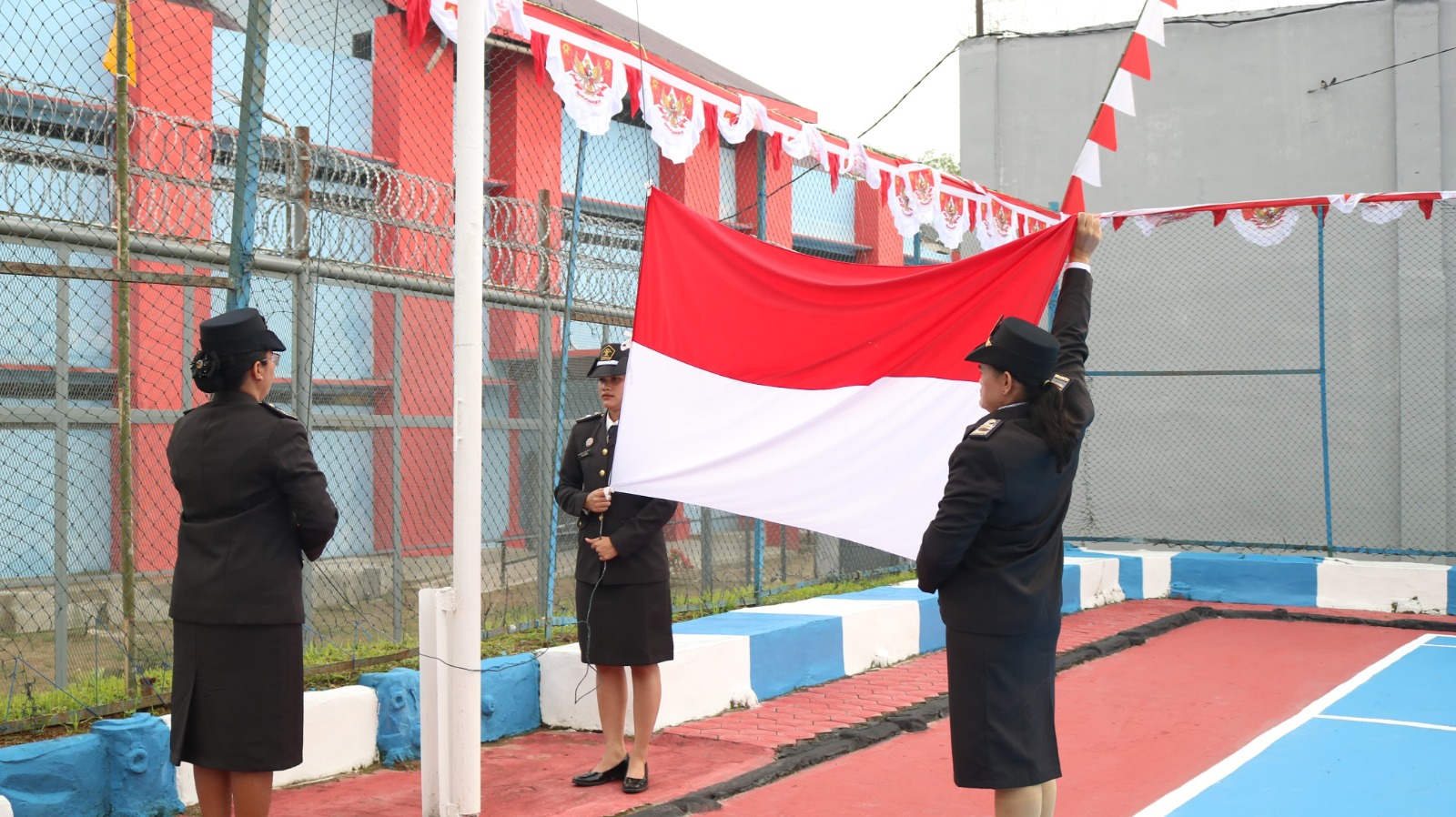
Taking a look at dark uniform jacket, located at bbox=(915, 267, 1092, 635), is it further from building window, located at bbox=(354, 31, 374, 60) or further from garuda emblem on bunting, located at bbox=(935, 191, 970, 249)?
building window, located at bbox=(354, 31, 374, 60)

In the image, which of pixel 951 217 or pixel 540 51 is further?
pixel 951 217

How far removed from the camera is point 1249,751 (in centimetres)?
679

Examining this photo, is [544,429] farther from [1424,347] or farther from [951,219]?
[1424,347]

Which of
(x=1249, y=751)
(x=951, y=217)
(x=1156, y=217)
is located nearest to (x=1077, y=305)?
(x=1249, y=751)

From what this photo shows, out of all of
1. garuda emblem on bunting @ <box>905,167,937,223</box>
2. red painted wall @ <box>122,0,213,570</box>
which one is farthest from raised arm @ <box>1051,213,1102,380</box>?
garuda emblem on bunting @ <box>905,167,937,223</box>

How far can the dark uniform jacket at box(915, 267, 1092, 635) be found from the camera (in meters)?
4.11

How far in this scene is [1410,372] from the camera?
1422cm

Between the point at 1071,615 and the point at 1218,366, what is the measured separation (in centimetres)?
501

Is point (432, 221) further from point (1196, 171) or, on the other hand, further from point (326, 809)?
point (1196, 171)

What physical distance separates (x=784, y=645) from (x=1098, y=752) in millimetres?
2050

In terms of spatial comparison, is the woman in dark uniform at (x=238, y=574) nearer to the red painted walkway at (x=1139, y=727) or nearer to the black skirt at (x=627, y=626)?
the black skirt at (x=627, y=626)

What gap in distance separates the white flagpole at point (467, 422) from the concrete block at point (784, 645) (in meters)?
2.72

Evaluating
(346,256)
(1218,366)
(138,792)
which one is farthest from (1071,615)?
(138,792)

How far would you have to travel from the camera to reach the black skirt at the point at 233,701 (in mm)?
4055
